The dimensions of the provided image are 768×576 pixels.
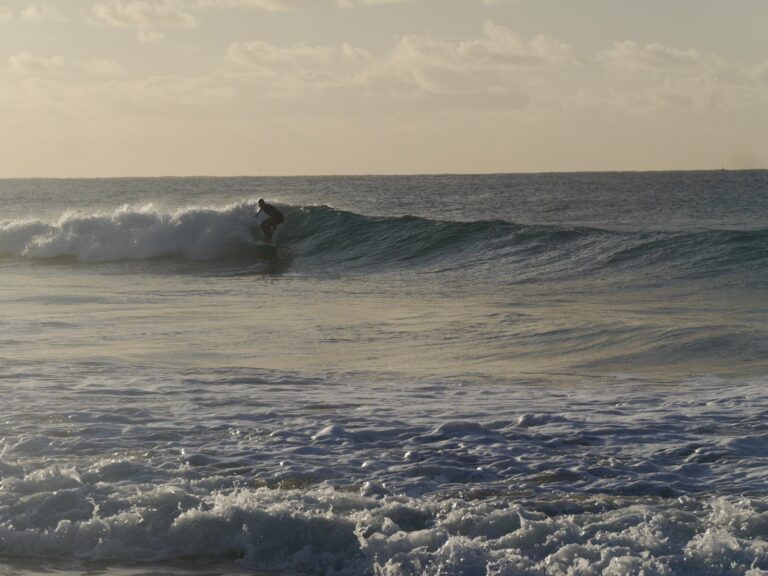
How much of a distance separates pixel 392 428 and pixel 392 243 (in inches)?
650

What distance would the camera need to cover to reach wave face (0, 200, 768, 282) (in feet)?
58.4

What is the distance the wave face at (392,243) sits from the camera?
17.8 meters

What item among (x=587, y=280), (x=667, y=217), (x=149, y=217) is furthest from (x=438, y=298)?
(x=667, y=217)

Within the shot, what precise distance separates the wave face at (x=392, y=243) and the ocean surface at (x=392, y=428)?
1.08m

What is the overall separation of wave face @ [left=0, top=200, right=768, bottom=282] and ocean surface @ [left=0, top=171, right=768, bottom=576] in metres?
1.08

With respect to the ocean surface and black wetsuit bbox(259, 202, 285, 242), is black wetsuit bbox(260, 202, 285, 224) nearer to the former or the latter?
black wetsuit bbox(259, 202, 285, 242)

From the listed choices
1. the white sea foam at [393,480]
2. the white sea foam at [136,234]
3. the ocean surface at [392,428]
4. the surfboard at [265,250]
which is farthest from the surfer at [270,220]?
the white sea foam at [393,480]

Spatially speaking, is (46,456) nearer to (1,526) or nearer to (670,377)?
(1,526)

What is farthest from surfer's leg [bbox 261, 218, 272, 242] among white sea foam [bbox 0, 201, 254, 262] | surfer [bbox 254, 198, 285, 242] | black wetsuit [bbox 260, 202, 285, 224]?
white sea foam [bbox 0, 201, 254, 262]

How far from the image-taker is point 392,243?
2327 cm

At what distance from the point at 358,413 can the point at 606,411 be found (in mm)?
1799

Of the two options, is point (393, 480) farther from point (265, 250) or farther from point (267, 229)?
point (267, 229)

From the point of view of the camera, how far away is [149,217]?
2700cm

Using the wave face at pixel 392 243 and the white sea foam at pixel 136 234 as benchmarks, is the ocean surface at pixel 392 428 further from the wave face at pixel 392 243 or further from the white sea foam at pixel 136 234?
the white sea foam at pixel 136 234
